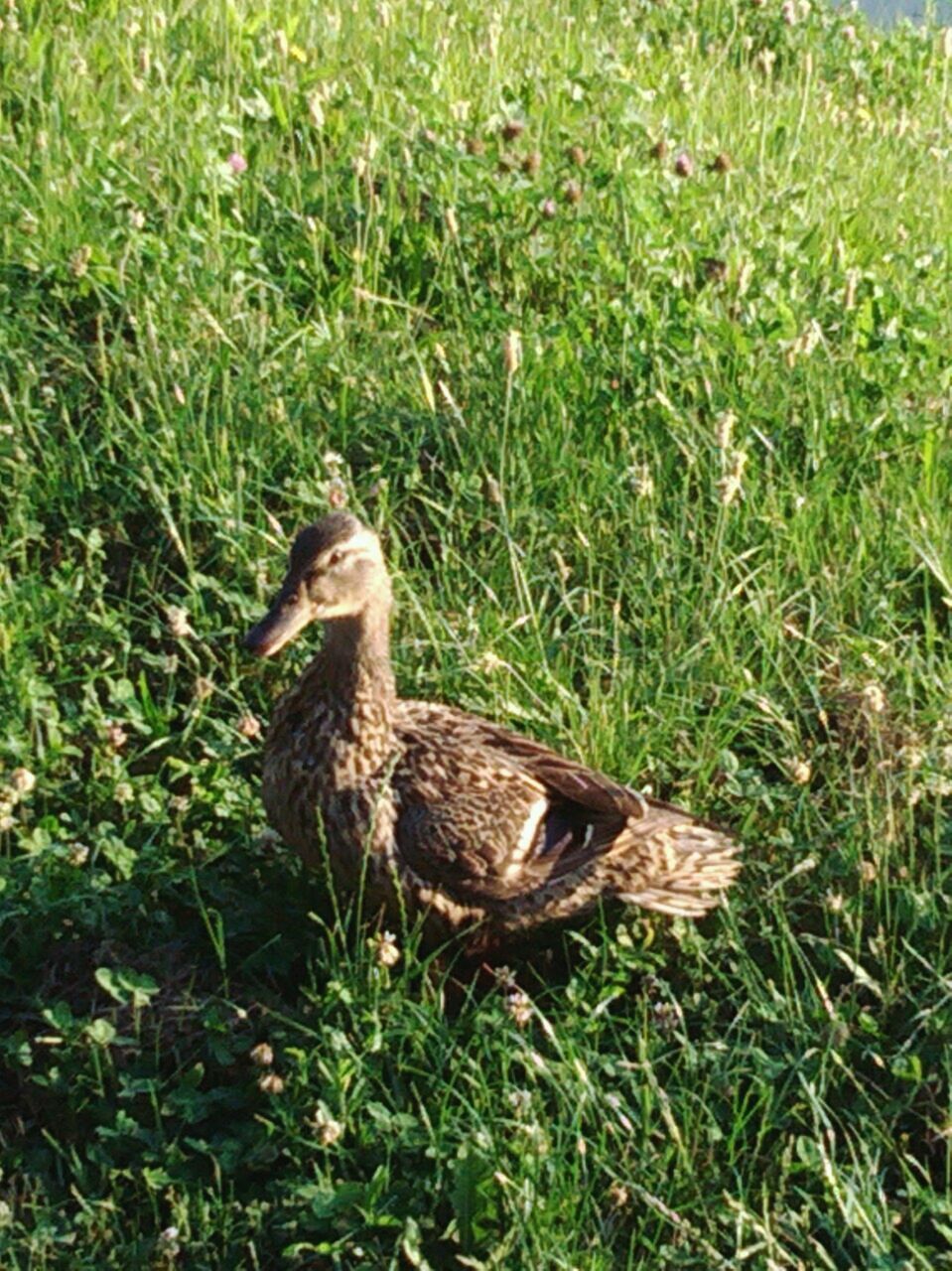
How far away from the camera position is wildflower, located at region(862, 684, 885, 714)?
13.7ft

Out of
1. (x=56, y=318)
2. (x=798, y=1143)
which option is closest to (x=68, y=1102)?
(x=798, y=1143)

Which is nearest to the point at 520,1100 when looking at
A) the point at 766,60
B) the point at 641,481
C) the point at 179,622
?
the point at 179,622

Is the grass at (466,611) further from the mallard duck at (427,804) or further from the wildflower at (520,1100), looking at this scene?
the mallard duck at (427,804)

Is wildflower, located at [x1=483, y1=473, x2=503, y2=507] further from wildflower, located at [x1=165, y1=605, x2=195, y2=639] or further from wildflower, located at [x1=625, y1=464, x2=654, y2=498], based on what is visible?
wildflower, located at [x1=165, y1=605, x2=195, y2=639]

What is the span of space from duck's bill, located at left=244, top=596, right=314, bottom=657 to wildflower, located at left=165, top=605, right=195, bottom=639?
19.3 inches

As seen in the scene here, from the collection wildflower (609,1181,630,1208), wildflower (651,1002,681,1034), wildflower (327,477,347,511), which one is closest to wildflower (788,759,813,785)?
wildflower (651,1002,681,1034)

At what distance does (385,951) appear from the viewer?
378cm

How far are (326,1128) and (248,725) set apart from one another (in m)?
1.10

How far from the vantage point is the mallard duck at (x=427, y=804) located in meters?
3.99

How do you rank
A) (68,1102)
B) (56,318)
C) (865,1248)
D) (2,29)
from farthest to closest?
1. (2,29)
2. (56,318)
3. (68,1102)
4. (865,1248)

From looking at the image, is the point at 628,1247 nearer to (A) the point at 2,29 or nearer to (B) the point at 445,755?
A: (B) the point at 445,755

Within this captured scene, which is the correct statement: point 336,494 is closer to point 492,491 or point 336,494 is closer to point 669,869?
point 492,491

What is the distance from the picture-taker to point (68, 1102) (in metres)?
3.72

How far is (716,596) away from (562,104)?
7.34 feet
